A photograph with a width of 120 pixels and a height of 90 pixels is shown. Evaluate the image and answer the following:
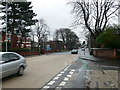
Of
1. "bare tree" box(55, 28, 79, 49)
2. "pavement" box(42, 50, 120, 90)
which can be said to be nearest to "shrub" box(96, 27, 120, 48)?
"pavement" box(42, 50, 120, 90)

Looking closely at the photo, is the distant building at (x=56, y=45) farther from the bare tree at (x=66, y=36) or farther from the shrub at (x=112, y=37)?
the shrub at (x=112, y=37)

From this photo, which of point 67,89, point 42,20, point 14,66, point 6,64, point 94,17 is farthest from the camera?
point 42,20

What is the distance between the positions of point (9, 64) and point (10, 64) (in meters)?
0.09

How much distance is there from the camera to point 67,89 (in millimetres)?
6387

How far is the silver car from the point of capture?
7691 mm

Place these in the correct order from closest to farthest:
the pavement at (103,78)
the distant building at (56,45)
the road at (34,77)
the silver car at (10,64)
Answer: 1. the pavement at (103,78)
2. the road at (34,77)
3. the silver car at (10,64)
4. the distant building at (56,45)

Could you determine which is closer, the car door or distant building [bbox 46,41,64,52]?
the car door

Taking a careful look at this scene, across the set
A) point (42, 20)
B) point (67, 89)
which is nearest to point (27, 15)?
point (42, 20)

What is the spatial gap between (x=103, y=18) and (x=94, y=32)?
3527 mm

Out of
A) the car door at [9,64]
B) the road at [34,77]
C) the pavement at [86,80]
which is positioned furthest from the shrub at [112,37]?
the car door at [9,64]

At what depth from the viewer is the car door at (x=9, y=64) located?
780cm

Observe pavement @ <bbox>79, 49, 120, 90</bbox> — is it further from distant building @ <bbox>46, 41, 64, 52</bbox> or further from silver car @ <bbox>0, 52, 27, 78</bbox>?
distant building @ <bbox>46, 41, 64, 52</bbox>

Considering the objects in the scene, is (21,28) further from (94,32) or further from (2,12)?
(94,32)

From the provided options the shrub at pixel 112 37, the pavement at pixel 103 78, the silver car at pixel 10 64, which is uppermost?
the shrub at pixel 112 37
